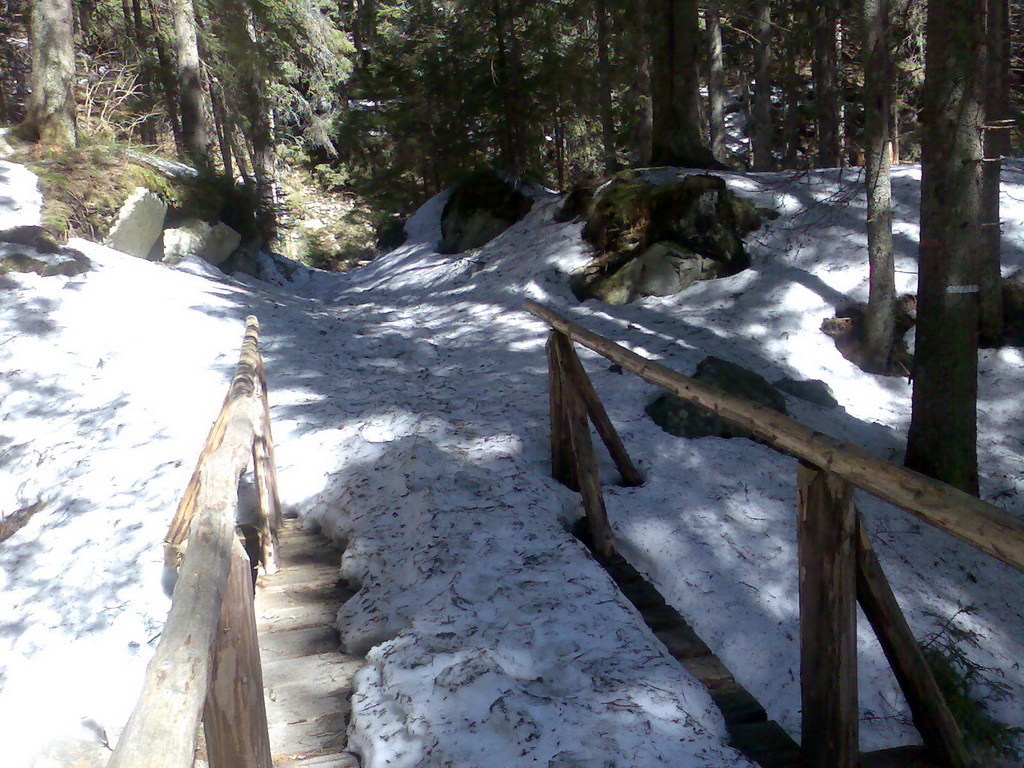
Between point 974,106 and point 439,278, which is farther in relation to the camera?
point 439,278

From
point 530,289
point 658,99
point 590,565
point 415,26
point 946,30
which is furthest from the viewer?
point 415,26

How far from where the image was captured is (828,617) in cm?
274

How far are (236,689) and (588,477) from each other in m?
3.14

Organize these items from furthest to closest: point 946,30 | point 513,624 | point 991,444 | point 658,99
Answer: point 658,99 < point 991,444 < point 946,30 < point 513,624

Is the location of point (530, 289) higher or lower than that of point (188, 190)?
lower

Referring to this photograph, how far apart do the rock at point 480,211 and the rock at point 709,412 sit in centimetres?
843

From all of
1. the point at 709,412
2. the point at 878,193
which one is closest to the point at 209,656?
the point at 709,412

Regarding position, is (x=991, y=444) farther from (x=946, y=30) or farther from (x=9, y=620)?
(x=9, y=620)

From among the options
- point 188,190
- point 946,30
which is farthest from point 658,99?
point 188,190

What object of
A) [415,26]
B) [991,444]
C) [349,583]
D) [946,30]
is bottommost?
[991,444]

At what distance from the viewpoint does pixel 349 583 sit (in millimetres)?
4336

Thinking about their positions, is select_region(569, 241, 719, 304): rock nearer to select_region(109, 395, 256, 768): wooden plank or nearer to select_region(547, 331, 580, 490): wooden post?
select_region(547, 331, 580, 490): wooden post

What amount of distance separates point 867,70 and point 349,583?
26.0 feet

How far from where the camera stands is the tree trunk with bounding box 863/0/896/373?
812 cm
